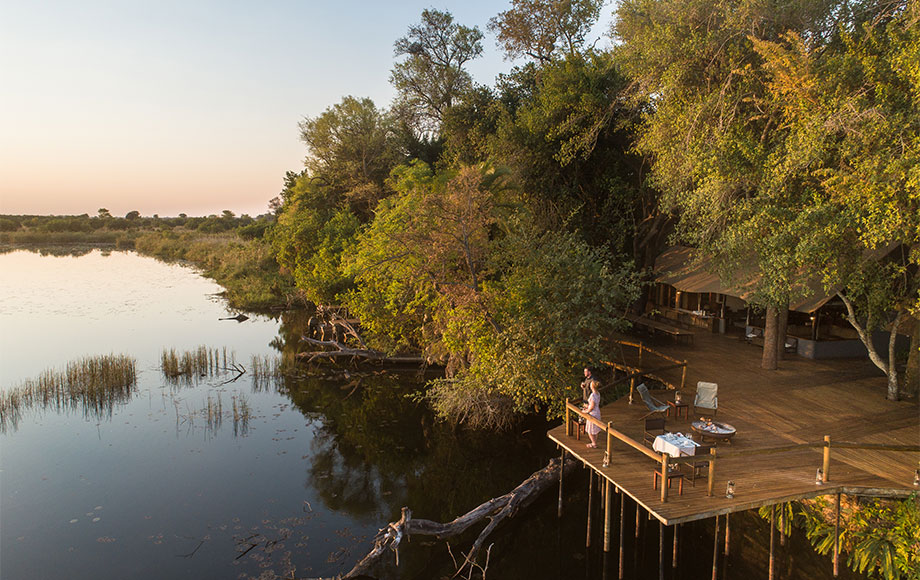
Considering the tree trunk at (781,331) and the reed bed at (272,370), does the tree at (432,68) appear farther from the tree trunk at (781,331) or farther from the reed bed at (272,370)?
the tree trunk at (781,331)

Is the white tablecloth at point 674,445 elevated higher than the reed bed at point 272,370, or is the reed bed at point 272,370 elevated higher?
the white tablecloth at point 674,445

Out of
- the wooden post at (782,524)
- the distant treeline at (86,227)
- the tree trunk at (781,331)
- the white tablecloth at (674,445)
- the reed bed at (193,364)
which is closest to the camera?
the white tablecloth at (674,445)

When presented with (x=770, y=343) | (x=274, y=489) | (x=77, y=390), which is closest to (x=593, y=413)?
(x=274, y=489)

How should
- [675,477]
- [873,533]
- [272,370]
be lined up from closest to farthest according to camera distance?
[873,533]
[675,477]
[272,370]

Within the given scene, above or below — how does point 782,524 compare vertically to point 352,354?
above

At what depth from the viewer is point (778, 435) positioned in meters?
11.0

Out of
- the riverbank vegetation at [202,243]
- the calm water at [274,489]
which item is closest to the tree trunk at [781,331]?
the calm water at [274,489]

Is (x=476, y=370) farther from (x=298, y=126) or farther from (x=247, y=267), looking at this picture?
(x=247, y=267)

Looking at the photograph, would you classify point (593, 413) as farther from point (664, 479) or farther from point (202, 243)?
point (202, 243)

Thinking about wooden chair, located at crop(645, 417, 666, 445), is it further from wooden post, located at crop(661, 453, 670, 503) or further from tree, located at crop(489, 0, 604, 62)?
tree, located at crop(489, 0, 604, 62)

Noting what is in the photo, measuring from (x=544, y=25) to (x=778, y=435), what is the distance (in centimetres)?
2515

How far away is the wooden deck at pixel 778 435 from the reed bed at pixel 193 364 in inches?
643

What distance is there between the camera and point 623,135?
22.5m

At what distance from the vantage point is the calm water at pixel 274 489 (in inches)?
397
